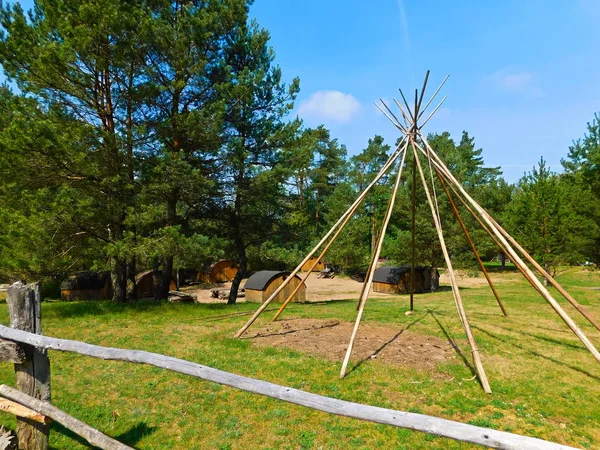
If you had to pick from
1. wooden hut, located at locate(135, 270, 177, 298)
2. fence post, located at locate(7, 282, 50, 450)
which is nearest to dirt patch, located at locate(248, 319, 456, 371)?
fence post, located at locate(7, 282, 50, 450)

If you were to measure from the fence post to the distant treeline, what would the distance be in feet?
20.8

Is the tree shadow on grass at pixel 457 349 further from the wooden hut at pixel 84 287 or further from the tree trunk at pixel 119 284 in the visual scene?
the wooden hut at pixel 84 287

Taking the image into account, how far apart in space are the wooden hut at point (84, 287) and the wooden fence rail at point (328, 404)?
67.4 ft

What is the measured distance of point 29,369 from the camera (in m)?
3.55

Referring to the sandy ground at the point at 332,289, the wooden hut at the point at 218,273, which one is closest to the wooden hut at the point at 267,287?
the sandy ground at the point at 332,289

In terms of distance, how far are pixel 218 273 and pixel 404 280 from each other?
1982 cm

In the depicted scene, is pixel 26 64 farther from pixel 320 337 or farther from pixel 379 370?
pixel 379 370

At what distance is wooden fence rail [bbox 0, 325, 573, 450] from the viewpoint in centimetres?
211

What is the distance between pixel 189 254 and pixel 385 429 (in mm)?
9030

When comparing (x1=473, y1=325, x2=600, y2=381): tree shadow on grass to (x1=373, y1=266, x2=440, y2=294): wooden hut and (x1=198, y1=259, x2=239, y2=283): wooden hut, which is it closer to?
(x1=373, y1=266, x2=440, y2=294): wooden hut

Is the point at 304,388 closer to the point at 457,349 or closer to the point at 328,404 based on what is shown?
the point at 328,404

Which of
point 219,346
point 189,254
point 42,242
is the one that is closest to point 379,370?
point 219,346

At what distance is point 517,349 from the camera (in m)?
7.44

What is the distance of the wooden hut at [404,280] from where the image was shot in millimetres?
24797
